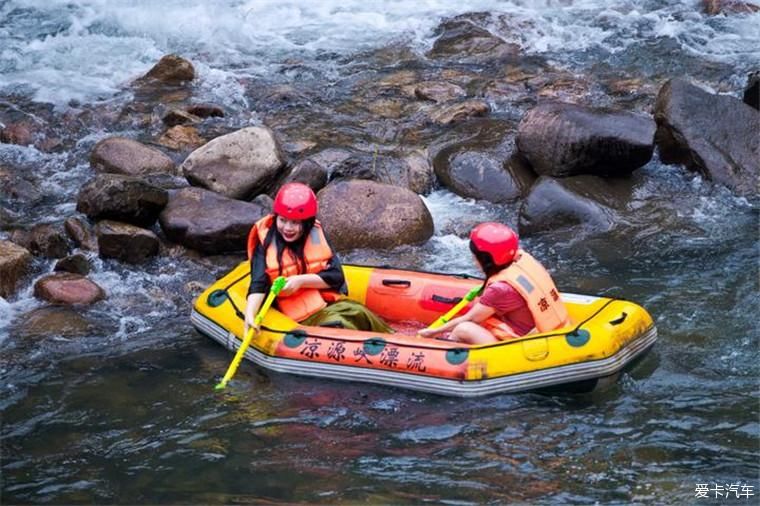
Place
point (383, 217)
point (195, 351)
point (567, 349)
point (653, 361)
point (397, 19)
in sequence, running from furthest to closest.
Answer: point (397, 19) < point (383, 217) < point (195, 351) < point (653, 361) < point (567, 349)

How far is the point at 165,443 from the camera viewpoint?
5594 mm

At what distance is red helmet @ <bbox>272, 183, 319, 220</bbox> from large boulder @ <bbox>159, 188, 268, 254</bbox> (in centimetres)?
165

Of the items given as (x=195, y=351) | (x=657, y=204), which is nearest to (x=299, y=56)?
(x=657, y=204)

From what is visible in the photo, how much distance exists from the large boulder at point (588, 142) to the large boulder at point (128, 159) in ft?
10.4

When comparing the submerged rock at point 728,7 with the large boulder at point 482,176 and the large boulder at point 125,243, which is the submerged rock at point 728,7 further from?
the large boulder at point 125,243

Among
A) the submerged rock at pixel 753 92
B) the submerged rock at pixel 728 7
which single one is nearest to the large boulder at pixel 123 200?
the submerged rock at pixel 753 92

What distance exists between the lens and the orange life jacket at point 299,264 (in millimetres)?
6598

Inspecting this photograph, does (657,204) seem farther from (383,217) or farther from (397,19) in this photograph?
(397,19)

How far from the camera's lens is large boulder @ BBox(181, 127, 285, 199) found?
8734 mm

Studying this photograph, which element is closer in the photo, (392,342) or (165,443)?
(165,443)

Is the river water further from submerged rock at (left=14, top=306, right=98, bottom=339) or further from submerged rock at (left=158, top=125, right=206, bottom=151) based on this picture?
submerged rock at (left=158, top=125, right=206, bottom=151)

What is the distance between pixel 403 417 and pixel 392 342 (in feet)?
1.62

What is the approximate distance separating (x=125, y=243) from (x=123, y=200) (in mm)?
355

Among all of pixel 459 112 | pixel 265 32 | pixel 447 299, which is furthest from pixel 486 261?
pixel 265 32
